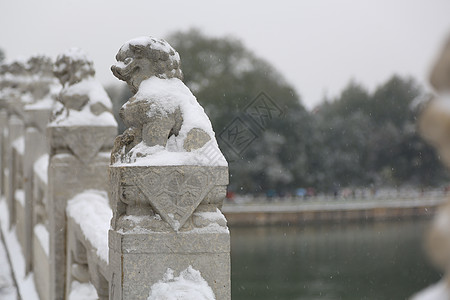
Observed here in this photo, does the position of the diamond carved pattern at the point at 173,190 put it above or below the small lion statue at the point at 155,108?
below

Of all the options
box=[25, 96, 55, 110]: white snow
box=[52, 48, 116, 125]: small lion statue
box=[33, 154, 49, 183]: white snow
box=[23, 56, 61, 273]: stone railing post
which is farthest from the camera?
box=[25, 96, 55, 110]: white snow

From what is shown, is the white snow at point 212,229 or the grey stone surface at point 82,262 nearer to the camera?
the white snow at point 212,229

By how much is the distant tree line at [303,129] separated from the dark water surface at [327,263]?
401 centimetres

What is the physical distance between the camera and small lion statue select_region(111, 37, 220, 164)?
2898mm

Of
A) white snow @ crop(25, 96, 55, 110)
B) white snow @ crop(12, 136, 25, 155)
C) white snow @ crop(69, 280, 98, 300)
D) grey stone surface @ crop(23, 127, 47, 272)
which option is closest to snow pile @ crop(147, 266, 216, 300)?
white snow @ crop(69, 280, 98, 300)

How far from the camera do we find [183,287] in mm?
2742

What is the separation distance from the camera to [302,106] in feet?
139

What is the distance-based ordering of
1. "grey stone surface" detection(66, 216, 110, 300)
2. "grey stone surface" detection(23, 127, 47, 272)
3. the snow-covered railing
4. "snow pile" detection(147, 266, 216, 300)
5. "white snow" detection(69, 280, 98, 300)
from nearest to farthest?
"snow pile" detection(147, 266, 216, 300)
"grey stone surface" detection(66, 216, 110, 300)
"white snow" detection(69, 280, 98, 300)
the snow-covered railing
"grey stone surface" detection(23, 127, 47, 272)

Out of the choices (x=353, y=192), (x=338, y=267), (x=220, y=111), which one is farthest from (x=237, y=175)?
(x=338, y=267)

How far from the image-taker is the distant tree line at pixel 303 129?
39250mm

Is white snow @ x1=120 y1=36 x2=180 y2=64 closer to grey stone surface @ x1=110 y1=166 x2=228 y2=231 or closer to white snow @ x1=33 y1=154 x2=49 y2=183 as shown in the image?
grey stone surface @ x1=110 y1=166 x2=228 y2=231

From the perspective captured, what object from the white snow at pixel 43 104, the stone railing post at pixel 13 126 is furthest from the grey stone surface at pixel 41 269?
the stone railing post at pixel 13 126

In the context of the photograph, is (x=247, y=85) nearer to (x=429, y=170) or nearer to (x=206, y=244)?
(x=429, y=170)

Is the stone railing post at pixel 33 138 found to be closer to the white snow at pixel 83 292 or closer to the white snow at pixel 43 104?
the white snow at pixel 43 104
